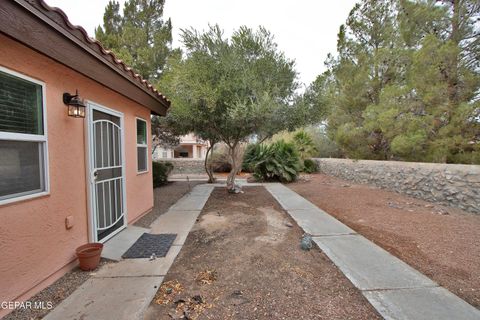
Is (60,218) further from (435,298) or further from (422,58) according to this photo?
(422,58)

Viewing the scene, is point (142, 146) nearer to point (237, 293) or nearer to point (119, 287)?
point (119, 287)

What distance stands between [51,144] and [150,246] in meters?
1.86

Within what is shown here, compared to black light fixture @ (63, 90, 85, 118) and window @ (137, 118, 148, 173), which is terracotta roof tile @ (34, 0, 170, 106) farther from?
window @ (137, 118, 148, 173)

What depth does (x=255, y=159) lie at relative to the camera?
10430 millimetres

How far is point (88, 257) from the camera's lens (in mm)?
2613

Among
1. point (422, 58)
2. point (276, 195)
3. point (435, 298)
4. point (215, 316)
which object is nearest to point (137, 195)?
point (215, 316)

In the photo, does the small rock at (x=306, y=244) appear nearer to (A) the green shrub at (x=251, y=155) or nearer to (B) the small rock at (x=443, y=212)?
(B) the small rock at (x=443, y=212)

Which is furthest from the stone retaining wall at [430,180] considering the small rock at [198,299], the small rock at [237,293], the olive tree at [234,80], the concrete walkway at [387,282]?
the small rock at [198,299]

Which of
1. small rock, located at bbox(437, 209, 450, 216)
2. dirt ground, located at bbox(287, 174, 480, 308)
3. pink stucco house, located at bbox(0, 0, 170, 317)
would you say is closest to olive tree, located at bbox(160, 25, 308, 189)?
pink stucco house, located at bbox(0, 0, 170, 317)

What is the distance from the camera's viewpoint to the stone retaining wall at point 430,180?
478 cm

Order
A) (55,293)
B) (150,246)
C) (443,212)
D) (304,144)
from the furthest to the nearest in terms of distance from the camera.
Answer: (304,144) < (443,212) < (150,246) < (55,293)

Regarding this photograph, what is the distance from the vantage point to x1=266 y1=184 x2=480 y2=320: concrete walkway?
74.4 inches

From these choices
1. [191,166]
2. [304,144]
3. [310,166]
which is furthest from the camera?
[191,166]

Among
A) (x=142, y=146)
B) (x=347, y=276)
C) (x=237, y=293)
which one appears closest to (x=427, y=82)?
(x=347, y=276)
